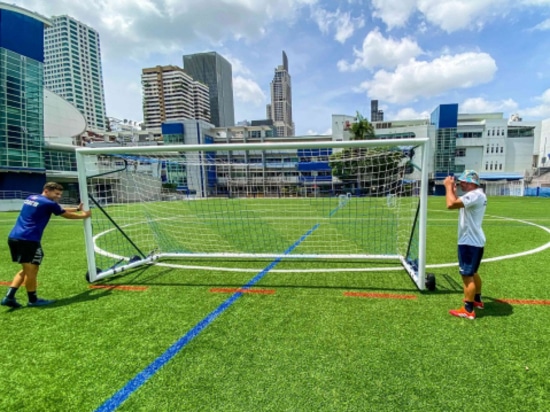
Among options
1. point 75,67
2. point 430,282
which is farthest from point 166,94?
point 430,282

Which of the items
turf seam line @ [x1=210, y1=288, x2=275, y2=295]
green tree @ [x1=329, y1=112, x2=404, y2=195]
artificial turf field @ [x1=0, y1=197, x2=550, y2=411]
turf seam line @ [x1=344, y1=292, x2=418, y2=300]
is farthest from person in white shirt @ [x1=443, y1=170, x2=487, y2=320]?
turf seam line @ [x1=210, y1=288, x2=275, y2=295]

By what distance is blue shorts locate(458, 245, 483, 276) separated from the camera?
3.65 metres

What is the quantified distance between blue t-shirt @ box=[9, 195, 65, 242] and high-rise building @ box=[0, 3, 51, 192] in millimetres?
39133

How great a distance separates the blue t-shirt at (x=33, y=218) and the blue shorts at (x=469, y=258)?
5926mm

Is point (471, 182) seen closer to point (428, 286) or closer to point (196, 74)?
point (428, 286)

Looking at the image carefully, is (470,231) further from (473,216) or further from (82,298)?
(82,298)

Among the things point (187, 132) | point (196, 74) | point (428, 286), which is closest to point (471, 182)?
point (428, 286)

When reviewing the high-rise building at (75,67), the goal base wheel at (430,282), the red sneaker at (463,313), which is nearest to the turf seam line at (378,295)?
the goal base wheel at (430,282)

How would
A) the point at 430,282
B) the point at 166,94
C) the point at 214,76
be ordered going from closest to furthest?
the point at 430,282
the point at 166,94
the point at 214,76

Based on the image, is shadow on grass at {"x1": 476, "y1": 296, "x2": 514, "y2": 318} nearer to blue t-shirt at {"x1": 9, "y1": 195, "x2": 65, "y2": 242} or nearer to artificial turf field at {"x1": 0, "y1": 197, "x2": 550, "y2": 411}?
artificial turf field at {"x1": 0, "y1": 197, "x2": 550, "y2": 411}

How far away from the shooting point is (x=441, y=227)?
10.9 meters

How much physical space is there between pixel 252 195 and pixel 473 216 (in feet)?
29.2

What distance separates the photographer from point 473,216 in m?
3.65

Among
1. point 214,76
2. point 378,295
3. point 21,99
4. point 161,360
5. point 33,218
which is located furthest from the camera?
point 214,76
